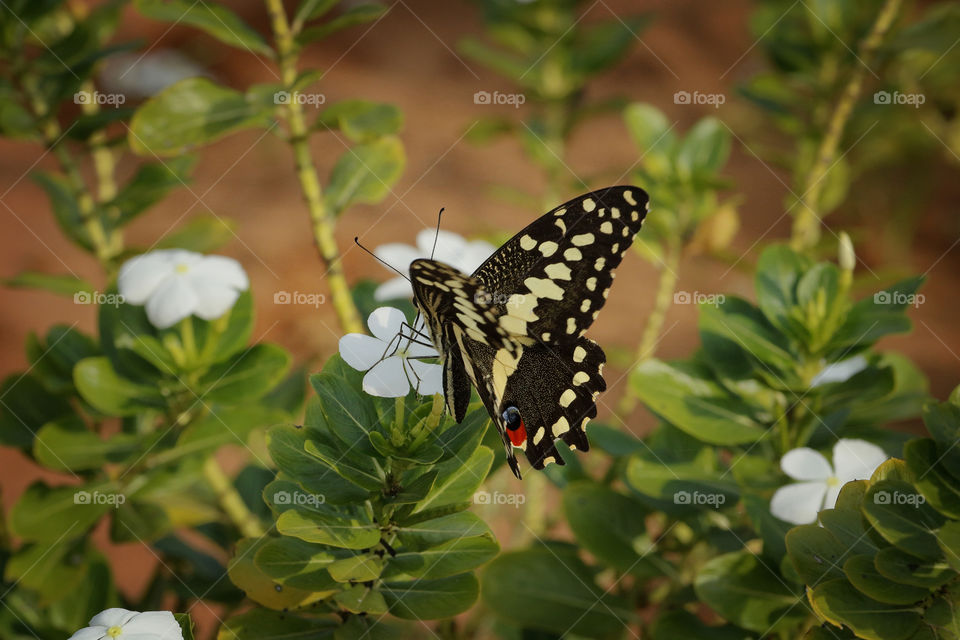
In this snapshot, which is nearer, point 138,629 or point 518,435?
point 138,629

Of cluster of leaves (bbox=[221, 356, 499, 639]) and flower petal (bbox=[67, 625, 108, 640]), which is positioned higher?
cluster of leaves (bbox=[221, 356, 499, 639])

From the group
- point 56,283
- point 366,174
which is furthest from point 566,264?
point 56,283

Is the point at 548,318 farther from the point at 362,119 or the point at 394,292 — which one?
the point at 362,119

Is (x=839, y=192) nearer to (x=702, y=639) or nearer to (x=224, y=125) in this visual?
(x=702, y=639)

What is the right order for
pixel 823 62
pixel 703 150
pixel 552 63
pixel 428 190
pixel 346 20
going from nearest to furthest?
pixel 346 20
pixel 703 150
pixel 823 62
pixel 552 63
pixel 428 190

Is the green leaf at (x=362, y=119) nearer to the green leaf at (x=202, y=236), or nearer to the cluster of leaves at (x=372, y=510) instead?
the green leaf at (x=202, y=236)

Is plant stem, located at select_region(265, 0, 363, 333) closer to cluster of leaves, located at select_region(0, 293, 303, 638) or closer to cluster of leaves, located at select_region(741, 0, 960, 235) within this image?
cluster of leaves, located at select_region(0, 293, 303, 638)

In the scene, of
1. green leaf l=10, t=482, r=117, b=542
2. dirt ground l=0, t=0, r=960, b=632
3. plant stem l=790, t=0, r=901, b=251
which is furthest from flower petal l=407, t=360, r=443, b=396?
dirt ground l=0, t=0, r=960, b=632
